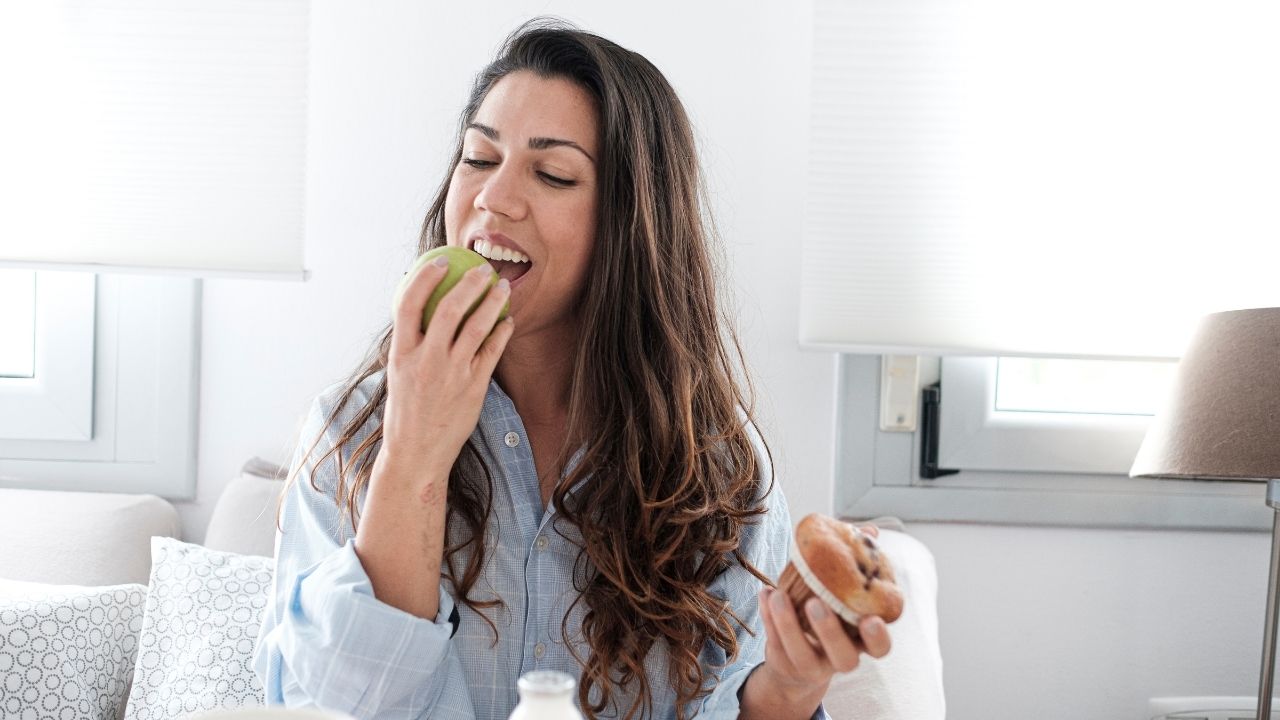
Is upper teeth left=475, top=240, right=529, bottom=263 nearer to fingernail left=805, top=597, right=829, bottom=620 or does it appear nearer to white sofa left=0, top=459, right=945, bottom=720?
fingernail left=805, top=597, right=829, bottom=620

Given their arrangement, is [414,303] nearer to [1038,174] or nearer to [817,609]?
[817,609]

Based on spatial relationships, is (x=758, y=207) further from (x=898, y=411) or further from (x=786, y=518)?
(x=786, y=518)

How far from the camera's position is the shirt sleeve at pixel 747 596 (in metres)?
1.22

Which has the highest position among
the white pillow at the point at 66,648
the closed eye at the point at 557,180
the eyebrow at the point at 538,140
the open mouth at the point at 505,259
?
the eyebrow at the point at 538,140

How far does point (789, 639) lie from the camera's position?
923 mm

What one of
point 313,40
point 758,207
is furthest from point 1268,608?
point 313,40

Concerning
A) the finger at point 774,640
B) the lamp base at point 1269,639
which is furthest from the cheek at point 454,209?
the lamp base at point 1269,639

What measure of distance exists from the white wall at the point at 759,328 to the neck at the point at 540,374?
0.69 meters

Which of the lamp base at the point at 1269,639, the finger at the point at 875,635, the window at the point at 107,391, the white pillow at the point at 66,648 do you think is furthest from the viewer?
the window at the point at 107,391

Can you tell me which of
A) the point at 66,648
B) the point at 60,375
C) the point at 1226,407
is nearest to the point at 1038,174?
the point at 1226,407

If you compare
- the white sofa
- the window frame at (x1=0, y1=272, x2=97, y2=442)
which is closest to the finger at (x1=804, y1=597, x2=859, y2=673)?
the white sofa

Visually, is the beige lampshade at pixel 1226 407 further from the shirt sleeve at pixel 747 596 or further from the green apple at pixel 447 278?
the green apple at pixel 447 278

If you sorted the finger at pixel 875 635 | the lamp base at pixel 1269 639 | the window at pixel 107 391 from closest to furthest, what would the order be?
the finger at pixel 875 635 → the lamp base at pixel 1269 639 → the window at pixel 107 391

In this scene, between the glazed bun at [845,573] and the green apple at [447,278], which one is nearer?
the glazed bun at [845,573]
